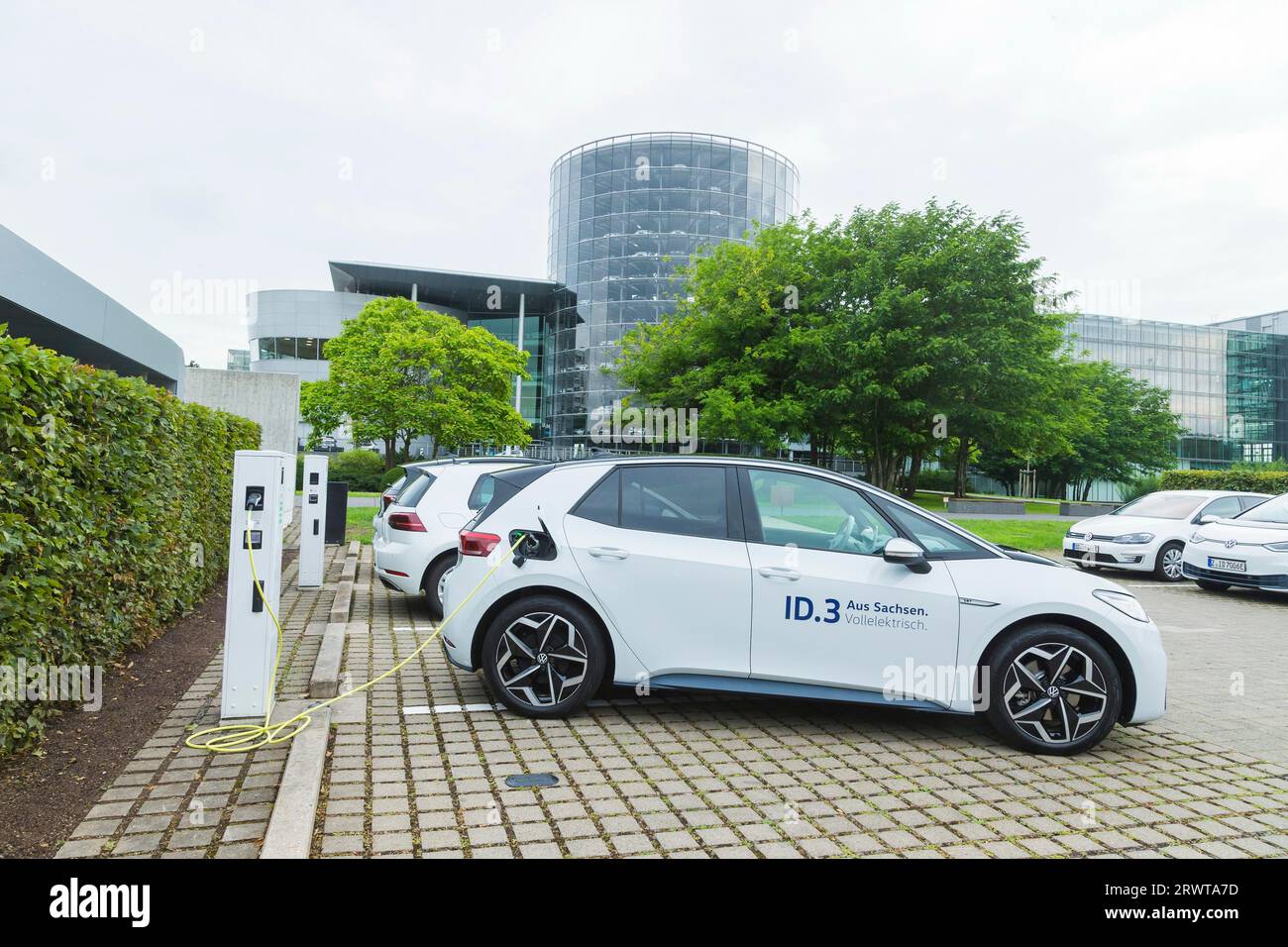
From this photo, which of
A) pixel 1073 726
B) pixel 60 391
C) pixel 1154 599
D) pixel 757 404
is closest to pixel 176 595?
pixel 60 391

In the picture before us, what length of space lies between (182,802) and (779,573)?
322 cm

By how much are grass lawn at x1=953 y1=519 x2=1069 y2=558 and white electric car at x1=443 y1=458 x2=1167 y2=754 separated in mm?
13187

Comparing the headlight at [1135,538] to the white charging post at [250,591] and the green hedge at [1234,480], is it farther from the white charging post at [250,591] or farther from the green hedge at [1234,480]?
the green hedge at [1234,480]

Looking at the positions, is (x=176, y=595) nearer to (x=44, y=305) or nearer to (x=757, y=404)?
(x=44, y=305)

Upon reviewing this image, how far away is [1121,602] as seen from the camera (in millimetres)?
4844

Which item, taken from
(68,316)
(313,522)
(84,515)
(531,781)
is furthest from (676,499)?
(68,316)

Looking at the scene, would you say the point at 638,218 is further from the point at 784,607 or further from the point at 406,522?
the point at 784,607

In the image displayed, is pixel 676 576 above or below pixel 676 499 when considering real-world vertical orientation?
below

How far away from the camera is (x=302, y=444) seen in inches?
2040

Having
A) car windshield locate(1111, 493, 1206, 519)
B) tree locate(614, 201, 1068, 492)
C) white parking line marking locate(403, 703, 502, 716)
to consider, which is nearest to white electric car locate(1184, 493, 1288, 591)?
car windshield locate(1111, 493, 1206, 519)

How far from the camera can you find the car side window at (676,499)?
523 centimetres

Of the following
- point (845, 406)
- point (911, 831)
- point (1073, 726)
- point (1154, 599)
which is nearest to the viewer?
point (911, 831)

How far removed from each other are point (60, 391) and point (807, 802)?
14.7ft
